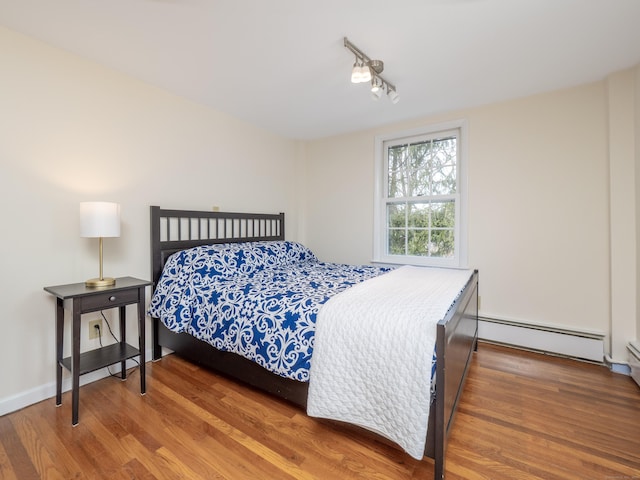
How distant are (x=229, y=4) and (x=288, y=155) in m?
2.40

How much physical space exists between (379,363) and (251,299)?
3.03 feet

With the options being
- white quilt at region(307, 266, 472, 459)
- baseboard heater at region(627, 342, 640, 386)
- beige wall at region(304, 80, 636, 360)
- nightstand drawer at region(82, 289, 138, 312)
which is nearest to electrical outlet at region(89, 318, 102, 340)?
nightstand drawer at region(82, 289, 138, 312)

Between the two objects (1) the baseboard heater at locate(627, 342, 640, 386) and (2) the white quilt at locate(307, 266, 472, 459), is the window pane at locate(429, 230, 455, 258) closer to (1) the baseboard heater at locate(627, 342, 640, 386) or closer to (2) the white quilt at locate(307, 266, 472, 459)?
(1) the baseboard heater at locate(627, 342, 640, 386)

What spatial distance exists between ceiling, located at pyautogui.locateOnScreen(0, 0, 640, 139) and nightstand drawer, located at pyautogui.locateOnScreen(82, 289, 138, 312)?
161 cm

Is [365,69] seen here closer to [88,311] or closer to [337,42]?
[337,42]

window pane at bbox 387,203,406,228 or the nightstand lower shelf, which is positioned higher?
window pane at bbox 387,203,406,228

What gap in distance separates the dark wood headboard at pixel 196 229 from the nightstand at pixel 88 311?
459 mm

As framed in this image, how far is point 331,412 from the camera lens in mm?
1492

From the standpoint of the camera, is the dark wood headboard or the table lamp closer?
the table lamp

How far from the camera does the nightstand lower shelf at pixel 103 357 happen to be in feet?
6.08

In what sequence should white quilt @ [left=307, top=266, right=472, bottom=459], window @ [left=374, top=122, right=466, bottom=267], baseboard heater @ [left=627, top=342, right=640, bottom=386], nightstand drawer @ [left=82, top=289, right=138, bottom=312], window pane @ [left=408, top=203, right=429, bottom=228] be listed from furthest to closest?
window pane @ [left=408, top=203, right=429, bottom=228], window @ [left=374, top=122, right=466, bottom=267], baseboard heater @ [left=627, top=342, right=640, bottom=386], nightstand drawer @ [left=82, top=289, right=138, bottom=312], white quilt @ [left=307, top=266, right=472, bottom=459]

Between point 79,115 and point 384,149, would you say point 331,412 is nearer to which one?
point 79,115

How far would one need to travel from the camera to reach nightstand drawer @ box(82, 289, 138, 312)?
180 cm

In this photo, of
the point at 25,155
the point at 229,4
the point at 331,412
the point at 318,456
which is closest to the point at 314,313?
the point at 331,412
